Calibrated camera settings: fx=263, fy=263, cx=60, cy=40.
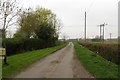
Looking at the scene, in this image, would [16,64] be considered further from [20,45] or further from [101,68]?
[20,45]

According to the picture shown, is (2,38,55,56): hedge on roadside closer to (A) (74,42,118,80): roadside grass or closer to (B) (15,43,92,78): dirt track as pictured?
(B) (15,43,92,78): dirt track

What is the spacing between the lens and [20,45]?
44.5m

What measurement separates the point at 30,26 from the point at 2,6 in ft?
84.0

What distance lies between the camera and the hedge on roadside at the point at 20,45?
37.3 metres

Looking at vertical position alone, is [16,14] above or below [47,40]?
above

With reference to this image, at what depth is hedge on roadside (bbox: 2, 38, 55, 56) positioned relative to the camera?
37.3 metres

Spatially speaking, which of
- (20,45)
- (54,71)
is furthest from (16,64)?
(20,45)

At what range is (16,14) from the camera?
43750mm

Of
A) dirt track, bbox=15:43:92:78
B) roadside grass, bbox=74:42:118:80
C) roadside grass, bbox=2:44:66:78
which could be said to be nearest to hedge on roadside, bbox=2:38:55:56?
roadside grass, bbox=2:44:66:78

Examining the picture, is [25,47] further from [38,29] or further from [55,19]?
[55,19]

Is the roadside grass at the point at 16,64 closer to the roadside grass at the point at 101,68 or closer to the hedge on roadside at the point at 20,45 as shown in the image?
the hedge on roadside at the point at 20,45

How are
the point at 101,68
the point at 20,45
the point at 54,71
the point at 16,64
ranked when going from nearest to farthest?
the point at 54,71 < the point at 101,68 < the point at 16,64 < the point at 20,45

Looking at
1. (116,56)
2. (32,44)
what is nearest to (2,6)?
(32,44)

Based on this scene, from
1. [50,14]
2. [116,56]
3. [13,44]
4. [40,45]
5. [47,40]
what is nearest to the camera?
[116,56]
